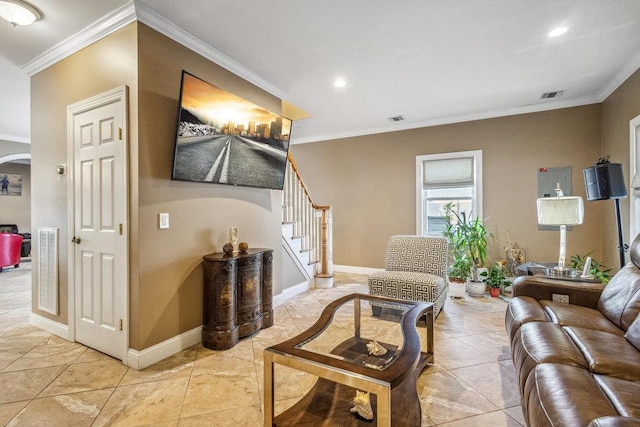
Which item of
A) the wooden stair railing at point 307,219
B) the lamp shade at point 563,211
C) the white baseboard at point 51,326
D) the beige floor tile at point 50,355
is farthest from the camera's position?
the wooden stair railing at point 307,219

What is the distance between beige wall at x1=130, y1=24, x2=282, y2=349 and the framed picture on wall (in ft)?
29.8

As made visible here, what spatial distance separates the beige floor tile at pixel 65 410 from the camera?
173 cm

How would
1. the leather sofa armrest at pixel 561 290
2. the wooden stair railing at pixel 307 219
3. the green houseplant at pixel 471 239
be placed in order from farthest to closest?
the green houseplant at pixel 471 239
the wooden stair railing at pixel 307 219
the leather sofa armrest at pixel 561 290

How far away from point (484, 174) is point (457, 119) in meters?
0.98

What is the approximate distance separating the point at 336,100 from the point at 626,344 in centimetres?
372

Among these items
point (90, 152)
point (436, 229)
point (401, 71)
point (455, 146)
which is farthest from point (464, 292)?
point (90, 152)

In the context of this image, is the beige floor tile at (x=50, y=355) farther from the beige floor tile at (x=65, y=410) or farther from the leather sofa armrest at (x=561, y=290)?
the leather sofa armrest at (x=561, y=290)

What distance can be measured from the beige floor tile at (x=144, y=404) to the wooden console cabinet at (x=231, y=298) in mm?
509

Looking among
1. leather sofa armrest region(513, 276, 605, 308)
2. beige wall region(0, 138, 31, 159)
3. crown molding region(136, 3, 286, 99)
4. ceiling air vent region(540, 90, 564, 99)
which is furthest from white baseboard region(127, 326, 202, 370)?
beige wall region(0, 138, 31, 159)

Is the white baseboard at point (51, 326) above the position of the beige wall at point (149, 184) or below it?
below

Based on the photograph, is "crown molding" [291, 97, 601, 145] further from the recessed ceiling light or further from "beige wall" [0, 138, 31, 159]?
"beige wall" [0, 138, 31, 159]

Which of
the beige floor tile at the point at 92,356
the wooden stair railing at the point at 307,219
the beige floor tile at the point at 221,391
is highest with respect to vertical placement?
the wooden stair railing at the point at 307,219

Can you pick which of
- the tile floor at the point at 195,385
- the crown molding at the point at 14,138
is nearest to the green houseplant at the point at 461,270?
the tile floor at the point at 195,385

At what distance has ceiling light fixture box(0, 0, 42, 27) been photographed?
214 cm
